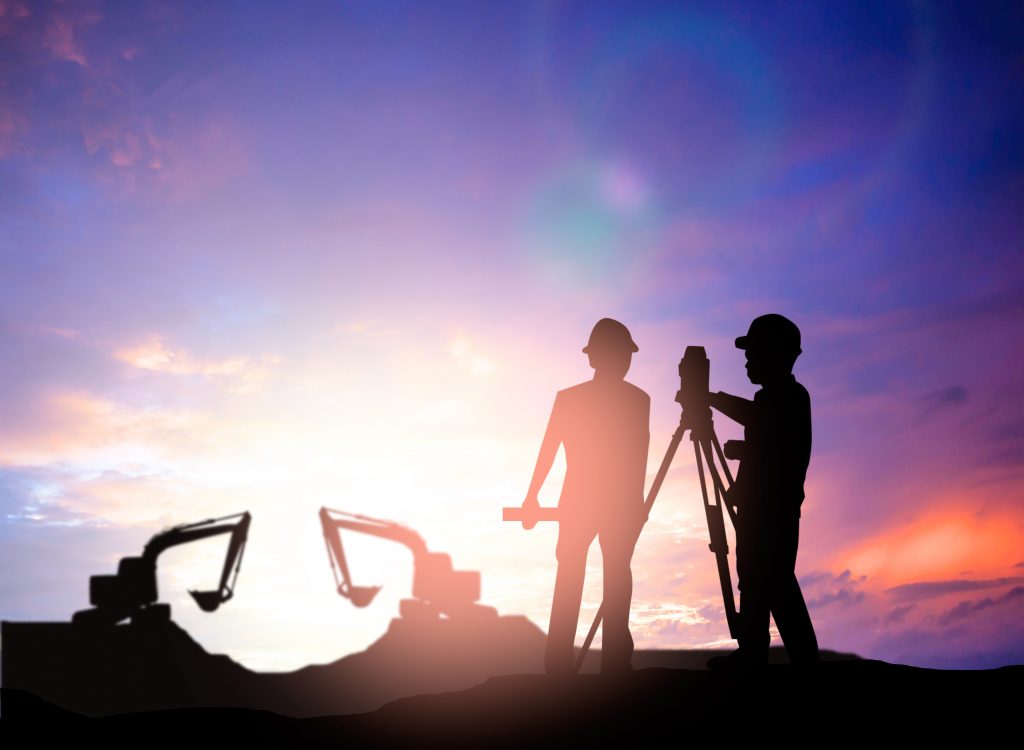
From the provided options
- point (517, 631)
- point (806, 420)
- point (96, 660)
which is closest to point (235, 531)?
point (96, 660)

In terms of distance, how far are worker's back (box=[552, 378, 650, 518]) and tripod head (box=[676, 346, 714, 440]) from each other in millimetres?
540

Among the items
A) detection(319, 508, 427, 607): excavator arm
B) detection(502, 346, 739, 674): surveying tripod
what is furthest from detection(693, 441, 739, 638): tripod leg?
detection(319, 508, 427, 607): excavator arm

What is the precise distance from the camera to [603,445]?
8.77 meters

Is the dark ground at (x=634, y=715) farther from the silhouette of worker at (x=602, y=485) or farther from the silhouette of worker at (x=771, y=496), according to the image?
the silhouette of worker at (x=602, y=485)

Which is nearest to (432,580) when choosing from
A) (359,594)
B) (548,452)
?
(359,594)

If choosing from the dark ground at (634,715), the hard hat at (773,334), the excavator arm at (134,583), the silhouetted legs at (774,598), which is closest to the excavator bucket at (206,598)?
the excavator arm at (134,583)

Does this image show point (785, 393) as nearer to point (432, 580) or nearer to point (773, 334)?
point (773, 334)

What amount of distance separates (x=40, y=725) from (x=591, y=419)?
5.69m

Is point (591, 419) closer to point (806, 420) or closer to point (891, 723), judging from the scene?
point (806, 420)

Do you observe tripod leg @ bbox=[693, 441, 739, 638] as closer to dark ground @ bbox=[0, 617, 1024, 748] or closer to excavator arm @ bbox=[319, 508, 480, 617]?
dark ground @ bbox=[0, 617, 1024, 748]

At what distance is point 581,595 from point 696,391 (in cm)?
236

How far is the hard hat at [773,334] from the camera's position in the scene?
27.5ft

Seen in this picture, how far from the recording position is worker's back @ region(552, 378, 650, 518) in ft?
28.6

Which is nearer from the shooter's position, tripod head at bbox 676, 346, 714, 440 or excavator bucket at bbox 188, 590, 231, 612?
tripod head at bbox 676, 346, 714, 440
